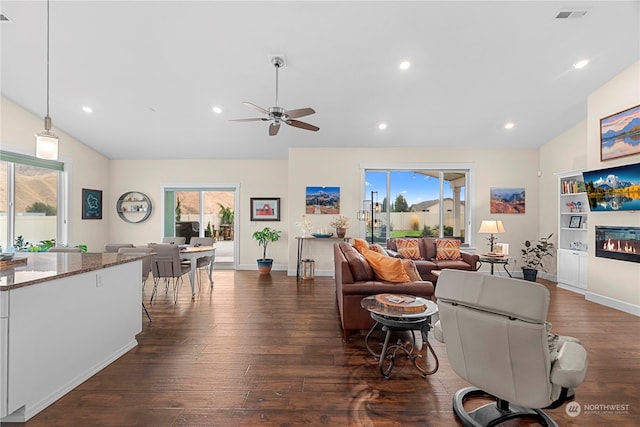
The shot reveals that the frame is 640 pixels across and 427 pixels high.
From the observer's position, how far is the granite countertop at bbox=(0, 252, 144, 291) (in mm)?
1980

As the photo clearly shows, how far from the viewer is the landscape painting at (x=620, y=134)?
412 cm

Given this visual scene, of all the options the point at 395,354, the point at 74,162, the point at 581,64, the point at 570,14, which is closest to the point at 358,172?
the point at 581,64

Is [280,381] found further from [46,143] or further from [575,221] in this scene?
[575,221]

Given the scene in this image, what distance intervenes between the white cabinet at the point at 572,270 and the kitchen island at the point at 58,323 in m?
6.85

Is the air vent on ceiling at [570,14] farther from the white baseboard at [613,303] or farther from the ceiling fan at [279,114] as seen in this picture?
the white baseboard at [613,303]

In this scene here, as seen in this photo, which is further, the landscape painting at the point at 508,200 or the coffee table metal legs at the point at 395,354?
the landscape painting at the point at 508,200

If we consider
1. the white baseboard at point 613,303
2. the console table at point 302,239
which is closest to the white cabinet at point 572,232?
the white baseboard at point 613,303

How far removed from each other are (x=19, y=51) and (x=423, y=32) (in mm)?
5260

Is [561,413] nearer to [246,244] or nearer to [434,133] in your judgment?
[434,133]

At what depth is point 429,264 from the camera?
18.0 feet

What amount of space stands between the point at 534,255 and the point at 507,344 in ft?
19.9

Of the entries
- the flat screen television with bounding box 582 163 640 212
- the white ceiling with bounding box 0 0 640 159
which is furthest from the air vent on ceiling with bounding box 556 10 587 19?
the flat screen television with bounding box 582 163 640 212

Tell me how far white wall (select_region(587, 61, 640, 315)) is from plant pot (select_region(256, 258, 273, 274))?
5930mm

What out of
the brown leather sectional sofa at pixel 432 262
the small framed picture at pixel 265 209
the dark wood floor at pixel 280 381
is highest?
the small framed picture at pixel 265 209
